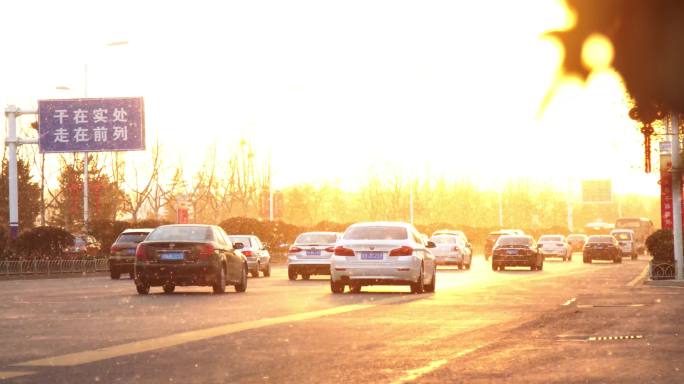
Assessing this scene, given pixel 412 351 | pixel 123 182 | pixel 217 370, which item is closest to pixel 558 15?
pixel 217 370

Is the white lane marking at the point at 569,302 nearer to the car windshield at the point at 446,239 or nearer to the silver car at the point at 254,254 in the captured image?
the silver car at the point at 254,254

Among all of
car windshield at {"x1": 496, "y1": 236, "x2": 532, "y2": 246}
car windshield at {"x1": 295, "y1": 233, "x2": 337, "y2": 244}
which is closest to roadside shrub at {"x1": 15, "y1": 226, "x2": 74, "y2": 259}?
car windshield at {"x1": 295, "y1": 233, "x2": 337, "y2": 244}

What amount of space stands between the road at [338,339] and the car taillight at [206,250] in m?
1.03

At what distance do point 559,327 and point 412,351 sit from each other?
4.25 meters

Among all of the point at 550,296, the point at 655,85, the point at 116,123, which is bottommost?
the point at 550,296

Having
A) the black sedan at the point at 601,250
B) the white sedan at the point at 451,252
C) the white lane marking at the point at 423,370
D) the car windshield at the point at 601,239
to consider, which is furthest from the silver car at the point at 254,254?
the white lane marking at the point at 423,370

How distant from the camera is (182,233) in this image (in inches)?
1041

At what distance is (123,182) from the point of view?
9356cm

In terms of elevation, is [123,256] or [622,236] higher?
[622,236]

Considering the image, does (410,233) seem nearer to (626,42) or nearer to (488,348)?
(488,348)

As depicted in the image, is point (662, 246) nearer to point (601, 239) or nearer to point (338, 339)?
point (338, 339)

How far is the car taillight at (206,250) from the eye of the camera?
25625mm

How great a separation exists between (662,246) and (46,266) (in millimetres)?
22089

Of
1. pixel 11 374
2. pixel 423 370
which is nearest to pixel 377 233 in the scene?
pixel 423 370
